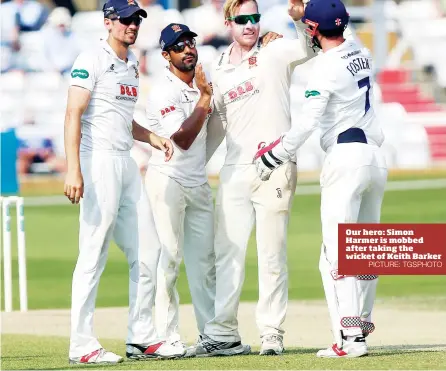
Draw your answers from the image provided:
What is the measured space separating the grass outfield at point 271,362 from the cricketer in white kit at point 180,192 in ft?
1.84

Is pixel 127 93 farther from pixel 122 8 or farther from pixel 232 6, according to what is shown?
pixel 232 6

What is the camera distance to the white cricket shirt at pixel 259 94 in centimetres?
922

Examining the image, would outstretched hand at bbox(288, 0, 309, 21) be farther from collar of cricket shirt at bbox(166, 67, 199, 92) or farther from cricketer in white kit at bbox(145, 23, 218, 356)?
collar of cricket shirt at bbox(166, 67, 199, 92)

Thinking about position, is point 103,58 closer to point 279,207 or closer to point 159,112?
point 159,112

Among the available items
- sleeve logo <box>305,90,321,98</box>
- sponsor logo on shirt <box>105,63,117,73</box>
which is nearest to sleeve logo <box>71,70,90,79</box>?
sponsor logo on shirt <box>105,63,117,73</box>

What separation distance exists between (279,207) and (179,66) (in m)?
1.19

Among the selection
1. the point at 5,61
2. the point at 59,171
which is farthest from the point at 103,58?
the point at 5,61

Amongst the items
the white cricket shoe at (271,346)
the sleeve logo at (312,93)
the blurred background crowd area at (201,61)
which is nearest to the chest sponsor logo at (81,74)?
the sleeve logo at (312,93)

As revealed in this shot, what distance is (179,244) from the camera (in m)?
9.27

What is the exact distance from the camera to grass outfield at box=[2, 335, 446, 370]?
26.3 ft

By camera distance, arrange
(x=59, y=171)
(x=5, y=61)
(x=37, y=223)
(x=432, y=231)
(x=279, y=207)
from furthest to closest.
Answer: (x=5, y=61) → (x=59, y=171) → (x=37, y=223) → (x=279, y=207) → (x=432, y=231)

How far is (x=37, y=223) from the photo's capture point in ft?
68.3

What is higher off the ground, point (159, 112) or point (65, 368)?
point (159, 112)

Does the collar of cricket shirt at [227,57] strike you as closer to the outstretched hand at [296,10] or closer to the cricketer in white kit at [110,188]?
the outstretched hand at [296,10]
